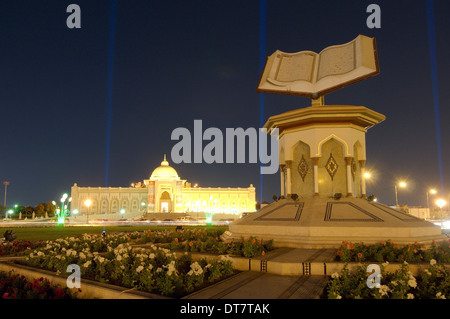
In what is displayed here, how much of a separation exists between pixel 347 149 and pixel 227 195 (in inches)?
3069

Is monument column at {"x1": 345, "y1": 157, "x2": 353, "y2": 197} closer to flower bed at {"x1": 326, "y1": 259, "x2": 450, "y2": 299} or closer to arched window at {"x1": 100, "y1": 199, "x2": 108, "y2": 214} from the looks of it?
flower bed at {"x1": 326, "y1": 259, "x2": 450, "y2": 299}

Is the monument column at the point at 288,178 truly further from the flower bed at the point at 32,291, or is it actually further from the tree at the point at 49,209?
the tree at the point at 49,209

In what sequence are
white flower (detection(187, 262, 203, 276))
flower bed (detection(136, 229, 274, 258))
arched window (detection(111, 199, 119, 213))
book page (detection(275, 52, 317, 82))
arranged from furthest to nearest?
arched window (detection(111, 199, 119, 213)) < book page (detection(275, 52, 317, 82)) < flower bed (detection(136, 229, 274, 258)) < white flower (detection(187, 262, 203, 276))

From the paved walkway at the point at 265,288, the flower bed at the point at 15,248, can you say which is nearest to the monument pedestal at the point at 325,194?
the paved walkway at the point at 265,288

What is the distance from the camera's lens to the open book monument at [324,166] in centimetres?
1084

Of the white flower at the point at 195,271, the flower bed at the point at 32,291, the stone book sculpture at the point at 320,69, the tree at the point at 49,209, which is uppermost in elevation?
the stone book sculpture at the point at 320,69

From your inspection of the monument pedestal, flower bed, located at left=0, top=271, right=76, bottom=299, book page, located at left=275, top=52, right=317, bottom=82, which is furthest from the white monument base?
flower bed, located at left=0, top=271, right=76, bottom=299

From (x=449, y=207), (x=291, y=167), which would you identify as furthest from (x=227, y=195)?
(x=291, y=167)

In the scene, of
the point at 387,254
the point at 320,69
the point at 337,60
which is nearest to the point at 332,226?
the point at 387,254

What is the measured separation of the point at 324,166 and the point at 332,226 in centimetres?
409

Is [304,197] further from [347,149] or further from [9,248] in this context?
[9,248]

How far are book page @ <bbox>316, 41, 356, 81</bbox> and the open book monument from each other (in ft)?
0.16

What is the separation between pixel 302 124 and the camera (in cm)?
1467

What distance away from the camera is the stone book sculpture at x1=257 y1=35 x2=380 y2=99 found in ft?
46.9
